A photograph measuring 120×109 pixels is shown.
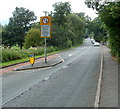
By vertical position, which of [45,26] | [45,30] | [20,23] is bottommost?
[45,30]

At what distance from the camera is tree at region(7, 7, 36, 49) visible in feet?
266

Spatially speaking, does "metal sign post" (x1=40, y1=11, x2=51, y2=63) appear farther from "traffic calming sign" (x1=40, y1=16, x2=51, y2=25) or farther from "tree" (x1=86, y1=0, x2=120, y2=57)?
"tree" (x1=86, y1=0, x2=120, y2=57)

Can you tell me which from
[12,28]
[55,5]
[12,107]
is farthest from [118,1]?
[12,28]

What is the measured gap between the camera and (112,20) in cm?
2197

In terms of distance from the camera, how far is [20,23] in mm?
84188

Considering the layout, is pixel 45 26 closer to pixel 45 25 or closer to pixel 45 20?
pixel 45 25

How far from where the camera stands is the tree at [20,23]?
266ft

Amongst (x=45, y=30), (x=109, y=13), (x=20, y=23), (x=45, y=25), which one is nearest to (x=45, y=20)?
(x=45, y=25)

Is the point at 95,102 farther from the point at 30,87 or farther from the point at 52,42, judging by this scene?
the point at 52,42

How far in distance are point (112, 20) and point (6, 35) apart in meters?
62.6

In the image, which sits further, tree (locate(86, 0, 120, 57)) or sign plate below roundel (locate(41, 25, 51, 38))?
sign plate below roundel (locate(41, 25, 51, 38))

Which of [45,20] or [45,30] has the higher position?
[45,20]

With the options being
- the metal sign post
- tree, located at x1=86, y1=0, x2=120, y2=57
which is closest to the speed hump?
the metal sign post

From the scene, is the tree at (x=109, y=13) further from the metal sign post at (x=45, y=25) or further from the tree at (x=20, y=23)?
the tree at (x=20, y=23)
